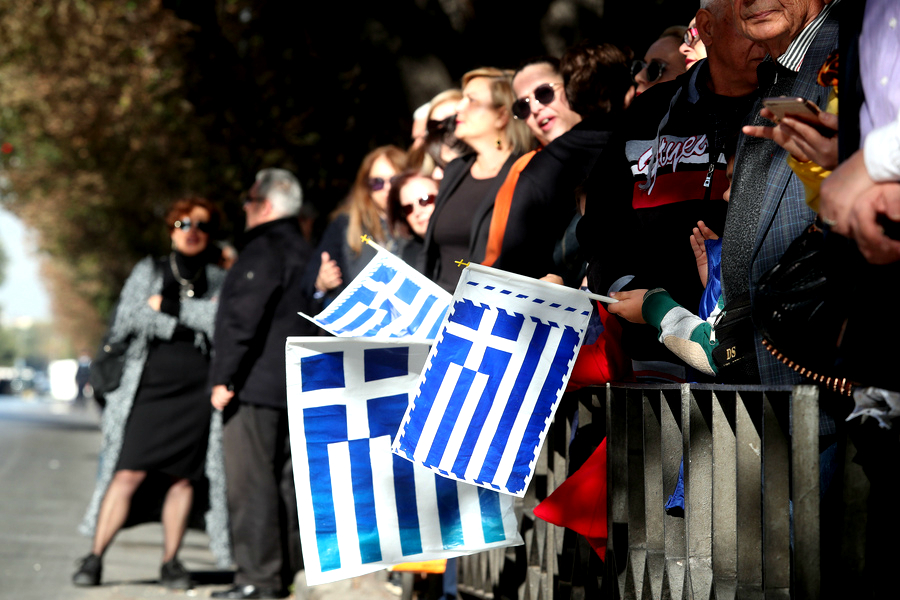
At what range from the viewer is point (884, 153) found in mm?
1859

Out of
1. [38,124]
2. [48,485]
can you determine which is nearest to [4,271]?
[38,124]

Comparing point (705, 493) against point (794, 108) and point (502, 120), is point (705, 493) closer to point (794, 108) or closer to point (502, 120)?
point (794, 108)

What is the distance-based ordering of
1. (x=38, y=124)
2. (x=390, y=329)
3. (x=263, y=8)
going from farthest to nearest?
(x=38, y=124) → (x=263, y=8) → (x=390, y=329)

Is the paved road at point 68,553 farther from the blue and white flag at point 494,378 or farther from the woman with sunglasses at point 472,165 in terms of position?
the blue and white flag at point 494,378

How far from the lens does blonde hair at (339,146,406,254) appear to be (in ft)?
20.4

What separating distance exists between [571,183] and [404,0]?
4.06 meters

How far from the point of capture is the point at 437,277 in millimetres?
5004

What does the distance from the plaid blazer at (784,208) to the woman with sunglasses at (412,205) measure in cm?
328

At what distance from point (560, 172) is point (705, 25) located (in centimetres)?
115

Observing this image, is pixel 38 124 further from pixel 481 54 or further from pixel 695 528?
pixel 695 528

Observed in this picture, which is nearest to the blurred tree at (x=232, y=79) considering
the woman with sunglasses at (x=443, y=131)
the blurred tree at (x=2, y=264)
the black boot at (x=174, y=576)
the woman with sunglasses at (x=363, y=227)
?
the woman with sunglasses at (x=443, y=131)

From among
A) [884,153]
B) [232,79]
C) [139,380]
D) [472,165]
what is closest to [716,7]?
[884,153]

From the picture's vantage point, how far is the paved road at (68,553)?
638 centimetres

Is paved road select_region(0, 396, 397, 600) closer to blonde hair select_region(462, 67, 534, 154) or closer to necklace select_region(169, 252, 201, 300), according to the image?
necklace select_region(169, 252, 201, 300)
